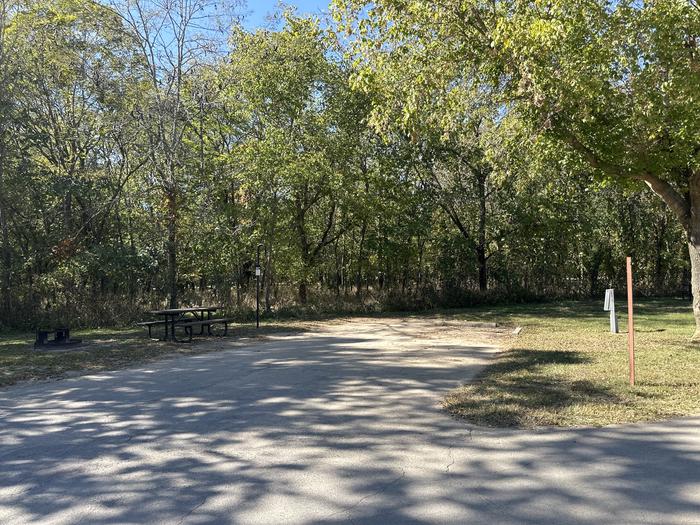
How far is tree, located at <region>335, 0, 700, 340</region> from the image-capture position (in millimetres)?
8977

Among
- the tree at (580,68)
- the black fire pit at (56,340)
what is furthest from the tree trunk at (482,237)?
the black fire pit at (56,340)

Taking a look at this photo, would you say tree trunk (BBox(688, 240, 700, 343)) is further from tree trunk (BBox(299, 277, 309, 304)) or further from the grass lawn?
tree trunk (BBox(299, 277, 309, 304))

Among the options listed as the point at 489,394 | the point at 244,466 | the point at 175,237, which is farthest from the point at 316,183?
the point at 244,466

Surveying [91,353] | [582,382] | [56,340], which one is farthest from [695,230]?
[56,340]

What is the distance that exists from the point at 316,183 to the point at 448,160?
25.4 feet

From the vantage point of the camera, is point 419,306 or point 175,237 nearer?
point 175,237

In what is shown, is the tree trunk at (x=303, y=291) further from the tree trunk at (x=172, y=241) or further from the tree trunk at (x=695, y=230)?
the tree trunk at (x=695, y=230)

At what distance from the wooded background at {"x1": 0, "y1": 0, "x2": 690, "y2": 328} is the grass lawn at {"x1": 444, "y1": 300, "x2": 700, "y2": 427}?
382cm

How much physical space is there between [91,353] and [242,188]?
33.6 ft

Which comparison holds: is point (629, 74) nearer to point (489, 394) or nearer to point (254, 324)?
point (489, 394)

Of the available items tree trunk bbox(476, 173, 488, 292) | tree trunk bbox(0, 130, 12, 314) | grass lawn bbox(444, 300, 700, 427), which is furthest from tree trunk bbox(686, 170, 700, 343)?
tree trunk bbox(0, 130, 12, 314)

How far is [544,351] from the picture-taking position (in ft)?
35.1

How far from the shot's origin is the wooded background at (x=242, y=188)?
17.4 meters

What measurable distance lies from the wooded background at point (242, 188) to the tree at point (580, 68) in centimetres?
104
